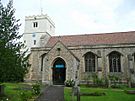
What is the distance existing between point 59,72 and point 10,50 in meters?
18.9

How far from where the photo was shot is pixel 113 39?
39500mm

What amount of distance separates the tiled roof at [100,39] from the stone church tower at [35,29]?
474 cm

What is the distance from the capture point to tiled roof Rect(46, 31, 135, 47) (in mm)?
38469

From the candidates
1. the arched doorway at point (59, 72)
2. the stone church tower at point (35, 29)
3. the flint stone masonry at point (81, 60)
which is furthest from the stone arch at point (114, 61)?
the stone church tower at point (35, 29)

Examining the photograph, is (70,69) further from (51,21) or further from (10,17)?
(51,21)

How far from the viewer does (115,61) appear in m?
36.2

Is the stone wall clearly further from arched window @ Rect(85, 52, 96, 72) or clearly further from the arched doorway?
the arched doorway

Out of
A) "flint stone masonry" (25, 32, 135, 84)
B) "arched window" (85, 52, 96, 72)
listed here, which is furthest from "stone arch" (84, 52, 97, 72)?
"flint stone masonry" (25, 32, 135, 84)

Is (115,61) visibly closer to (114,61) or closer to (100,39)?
(114,61)

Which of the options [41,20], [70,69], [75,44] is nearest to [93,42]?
[75,44]

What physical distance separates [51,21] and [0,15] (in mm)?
32788

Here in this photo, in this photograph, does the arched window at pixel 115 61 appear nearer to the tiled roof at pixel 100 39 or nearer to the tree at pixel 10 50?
the tiled roof at pixel 100 39

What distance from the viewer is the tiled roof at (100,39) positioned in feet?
126

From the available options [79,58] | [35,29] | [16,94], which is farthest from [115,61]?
[35,29]
